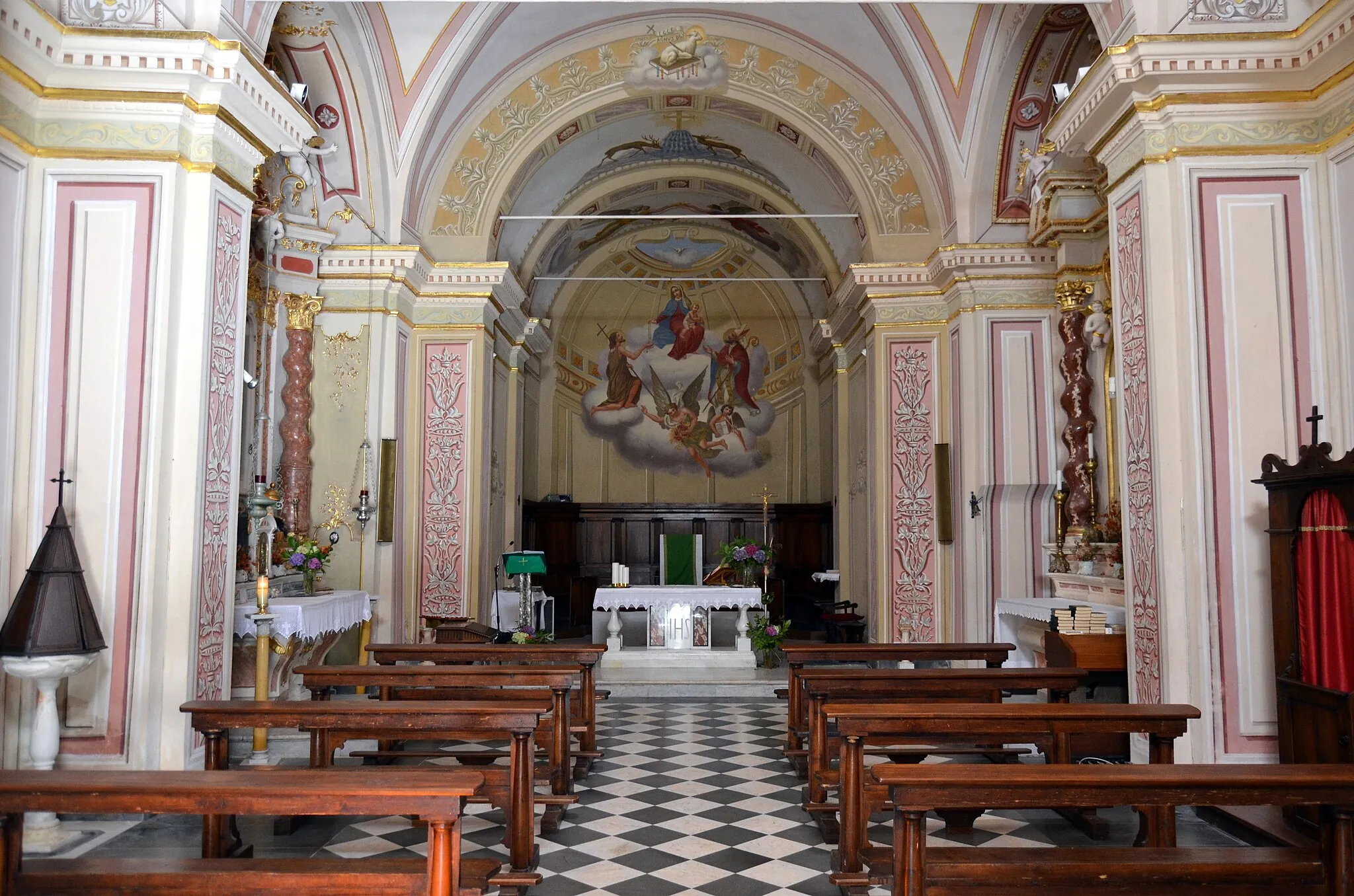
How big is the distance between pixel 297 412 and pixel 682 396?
10.0 metres

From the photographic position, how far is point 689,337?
20.0m

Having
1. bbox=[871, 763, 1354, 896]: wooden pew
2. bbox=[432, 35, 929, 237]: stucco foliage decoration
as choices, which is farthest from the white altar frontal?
bbox=[871, 763, 1354, 896]: wooden pew

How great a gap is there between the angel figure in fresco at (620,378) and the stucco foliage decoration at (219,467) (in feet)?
43.4

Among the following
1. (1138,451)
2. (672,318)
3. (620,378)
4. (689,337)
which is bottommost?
(1138,451)

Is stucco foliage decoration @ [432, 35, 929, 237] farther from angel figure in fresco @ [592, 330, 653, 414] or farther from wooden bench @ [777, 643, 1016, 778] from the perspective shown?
angel figure in fresco @ [592, 330, 653, 414]

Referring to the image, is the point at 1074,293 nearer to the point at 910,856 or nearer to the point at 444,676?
the point at 444,676

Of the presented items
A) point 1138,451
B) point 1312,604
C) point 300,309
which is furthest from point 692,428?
point 1312,604

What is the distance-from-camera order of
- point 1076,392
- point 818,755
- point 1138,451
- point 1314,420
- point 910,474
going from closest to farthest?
point 1314,420, point 818,755, point 1138,451, point 1076,392, point 910,474

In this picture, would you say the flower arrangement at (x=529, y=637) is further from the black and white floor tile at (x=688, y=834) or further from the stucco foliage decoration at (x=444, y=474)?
the black and white floor tile at (x=688, y=834)

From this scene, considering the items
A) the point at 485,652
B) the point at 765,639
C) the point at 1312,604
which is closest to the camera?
the point at 1312,604

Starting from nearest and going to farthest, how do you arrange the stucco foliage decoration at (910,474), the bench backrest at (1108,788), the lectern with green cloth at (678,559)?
the bench backrest at (1108,788) < the stucco foliage decoration at (910,474) < the lectern with green cloth at (678,559)

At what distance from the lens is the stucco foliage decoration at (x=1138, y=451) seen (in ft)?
21.3

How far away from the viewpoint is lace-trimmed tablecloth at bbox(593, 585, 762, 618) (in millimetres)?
12641

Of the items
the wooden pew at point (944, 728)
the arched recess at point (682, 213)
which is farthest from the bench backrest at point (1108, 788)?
the arched recess at point (682, 213)
